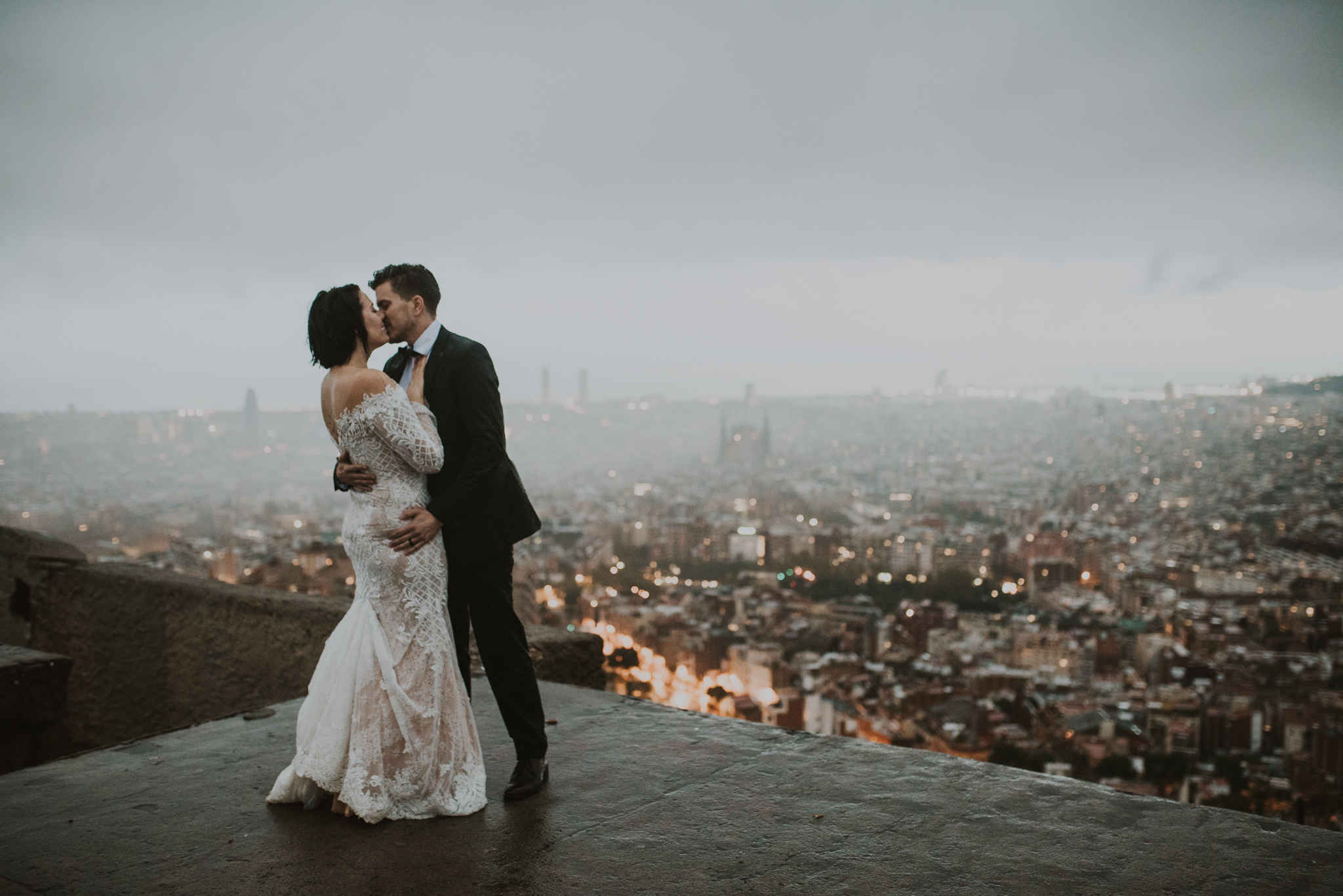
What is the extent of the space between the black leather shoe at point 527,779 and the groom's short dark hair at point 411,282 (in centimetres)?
147

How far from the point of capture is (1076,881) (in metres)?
1.81

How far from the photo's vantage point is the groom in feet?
7.55

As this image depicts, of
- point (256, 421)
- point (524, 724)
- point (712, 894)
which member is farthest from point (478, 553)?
point (256, 421)

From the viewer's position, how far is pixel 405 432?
2.21 m

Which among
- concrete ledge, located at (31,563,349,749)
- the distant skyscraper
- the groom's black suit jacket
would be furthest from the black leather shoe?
the distant skyscraper

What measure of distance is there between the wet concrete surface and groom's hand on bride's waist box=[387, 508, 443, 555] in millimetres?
787

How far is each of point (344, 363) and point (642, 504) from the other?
15.7m

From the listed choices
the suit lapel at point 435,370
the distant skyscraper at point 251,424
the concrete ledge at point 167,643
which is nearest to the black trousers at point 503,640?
the suit lapel at point 435,370

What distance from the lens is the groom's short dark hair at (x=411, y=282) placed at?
93.2 inches

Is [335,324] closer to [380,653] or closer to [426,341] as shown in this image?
[426,341]

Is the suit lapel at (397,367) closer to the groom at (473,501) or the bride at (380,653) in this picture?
the groom at (473,501)

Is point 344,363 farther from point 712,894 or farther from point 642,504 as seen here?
point 642,504

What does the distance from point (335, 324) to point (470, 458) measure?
1.80ft

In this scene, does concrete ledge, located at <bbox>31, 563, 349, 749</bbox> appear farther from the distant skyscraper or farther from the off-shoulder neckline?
the distant skyscraper
